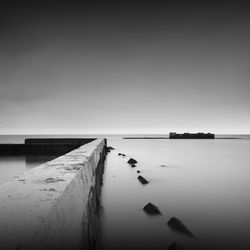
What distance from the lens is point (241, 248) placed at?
2846 millimetres


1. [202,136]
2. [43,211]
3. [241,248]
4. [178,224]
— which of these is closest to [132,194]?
[178,224]

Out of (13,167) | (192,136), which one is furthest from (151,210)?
(192,136)

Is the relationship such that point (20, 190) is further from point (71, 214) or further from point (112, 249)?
point (112, 249)

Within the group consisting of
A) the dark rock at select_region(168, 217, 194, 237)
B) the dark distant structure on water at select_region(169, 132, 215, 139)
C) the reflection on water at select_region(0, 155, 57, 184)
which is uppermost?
the dark rock at select_region(168, 217, 194, 237)

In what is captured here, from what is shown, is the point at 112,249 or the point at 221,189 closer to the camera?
the point at 112,249

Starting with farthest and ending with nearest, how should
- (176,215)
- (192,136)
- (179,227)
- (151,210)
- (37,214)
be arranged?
(192,136)
(151,210)
(176,215)
(179,227)
(37,214)

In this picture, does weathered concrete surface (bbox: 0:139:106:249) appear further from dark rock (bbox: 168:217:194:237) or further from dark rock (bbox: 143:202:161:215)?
dark rock (bbox: 143:202:161:215)

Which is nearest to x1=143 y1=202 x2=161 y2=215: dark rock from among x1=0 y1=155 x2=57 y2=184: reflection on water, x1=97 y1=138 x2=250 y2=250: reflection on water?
x1=97 y1=138 x2=250 y2=250: reflection on water

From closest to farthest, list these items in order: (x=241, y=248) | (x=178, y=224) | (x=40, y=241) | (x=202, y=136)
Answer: (x=40, y=241)
(x=241, y=248)
(x=178, y=224)
(x=202, y=136)

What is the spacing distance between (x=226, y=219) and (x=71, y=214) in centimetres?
370

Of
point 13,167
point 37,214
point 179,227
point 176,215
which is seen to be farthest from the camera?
point 13,167

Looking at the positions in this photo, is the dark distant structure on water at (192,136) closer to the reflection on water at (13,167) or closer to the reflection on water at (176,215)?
the reflection on water at (13,167)

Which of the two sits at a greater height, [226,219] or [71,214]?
[71,214]

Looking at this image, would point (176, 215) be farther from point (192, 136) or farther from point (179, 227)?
point (192, 136)
